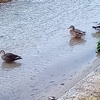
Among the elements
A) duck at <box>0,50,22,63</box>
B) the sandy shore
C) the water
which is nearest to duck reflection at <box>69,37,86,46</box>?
the water

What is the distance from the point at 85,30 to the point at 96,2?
226 inches

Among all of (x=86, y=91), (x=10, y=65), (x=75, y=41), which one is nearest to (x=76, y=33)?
(x=75, y=41)

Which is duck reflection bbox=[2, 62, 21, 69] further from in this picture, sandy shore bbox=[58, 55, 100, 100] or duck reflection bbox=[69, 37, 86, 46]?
sandy shore bbox=[58, 55, 100, 100]

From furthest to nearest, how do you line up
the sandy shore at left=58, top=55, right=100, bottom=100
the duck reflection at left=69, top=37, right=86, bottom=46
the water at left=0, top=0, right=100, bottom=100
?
the duck reflection at left=69, top=37, right=86, bottom=46 < the water at left=0, top=0, right=100, bottom=100 < the sandy shore at left=58, top=55, right=100, bottom=100

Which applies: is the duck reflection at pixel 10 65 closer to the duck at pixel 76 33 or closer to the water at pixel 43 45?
the water at pixel 43 45

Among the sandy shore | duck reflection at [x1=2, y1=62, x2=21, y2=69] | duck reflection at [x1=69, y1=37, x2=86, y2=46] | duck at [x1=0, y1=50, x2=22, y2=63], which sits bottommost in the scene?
the sandy shore

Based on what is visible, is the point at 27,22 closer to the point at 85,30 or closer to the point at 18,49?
the point at 85,30

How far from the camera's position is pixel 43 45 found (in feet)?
38.8

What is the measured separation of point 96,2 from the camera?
19.1 metres

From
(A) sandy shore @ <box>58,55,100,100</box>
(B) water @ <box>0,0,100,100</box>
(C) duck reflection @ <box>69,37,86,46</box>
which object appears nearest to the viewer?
(A) sandy shore @ <box>58,55,100,100</box>

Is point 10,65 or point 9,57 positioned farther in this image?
point 10,65

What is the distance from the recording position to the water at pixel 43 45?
874cm

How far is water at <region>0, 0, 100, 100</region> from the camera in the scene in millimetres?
8742

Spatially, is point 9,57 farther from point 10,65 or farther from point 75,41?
point 75,41
